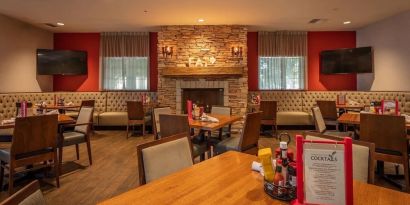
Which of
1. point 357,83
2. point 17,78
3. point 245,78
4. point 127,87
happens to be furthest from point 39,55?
point 357,83

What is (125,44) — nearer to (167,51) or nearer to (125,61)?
(125,61)

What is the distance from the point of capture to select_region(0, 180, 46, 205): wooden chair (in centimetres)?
73

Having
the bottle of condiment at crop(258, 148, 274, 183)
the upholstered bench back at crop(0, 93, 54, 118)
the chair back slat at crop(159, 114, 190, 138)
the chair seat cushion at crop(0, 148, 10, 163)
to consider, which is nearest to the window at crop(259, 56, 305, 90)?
the chair back slat at crop(159, 114, 190, 138)

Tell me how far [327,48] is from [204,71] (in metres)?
3.62

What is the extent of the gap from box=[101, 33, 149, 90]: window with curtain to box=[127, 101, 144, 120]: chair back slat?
1636 mm

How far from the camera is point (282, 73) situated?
723cm

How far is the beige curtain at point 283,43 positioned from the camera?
714 centimetres

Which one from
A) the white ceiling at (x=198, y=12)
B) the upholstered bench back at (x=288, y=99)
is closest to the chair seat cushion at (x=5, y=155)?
the white ceiling at (x=198, y=12)

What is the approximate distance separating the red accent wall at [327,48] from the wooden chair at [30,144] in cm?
645

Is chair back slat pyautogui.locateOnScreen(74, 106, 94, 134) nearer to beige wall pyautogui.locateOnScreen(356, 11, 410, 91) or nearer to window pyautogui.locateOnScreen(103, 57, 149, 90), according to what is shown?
window pyautogui.locateOnScreen(103, 57, 149, 90)

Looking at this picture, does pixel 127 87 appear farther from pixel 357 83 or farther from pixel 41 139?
pixel 357 83

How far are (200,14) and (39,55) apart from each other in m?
4.29

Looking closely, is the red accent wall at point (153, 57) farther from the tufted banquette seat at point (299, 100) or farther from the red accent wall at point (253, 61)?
the tufted banquette seat at point (299, 100)

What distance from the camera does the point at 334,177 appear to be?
3.02ft
